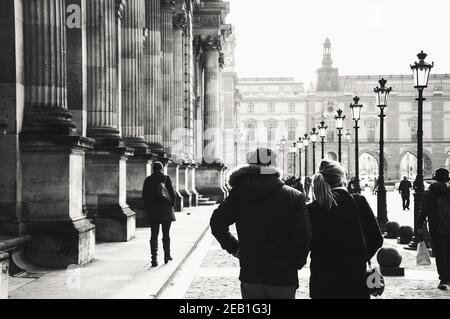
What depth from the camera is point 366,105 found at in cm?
12850

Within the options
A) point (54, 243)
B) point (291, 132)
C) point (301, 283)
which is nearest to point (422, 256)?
point (301, 283)

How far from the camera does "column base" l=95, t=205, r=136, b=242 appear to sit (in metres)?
14.9

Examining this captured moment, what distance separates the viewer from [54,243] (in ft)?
34.3

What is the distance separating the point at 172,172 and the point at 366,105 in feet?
349

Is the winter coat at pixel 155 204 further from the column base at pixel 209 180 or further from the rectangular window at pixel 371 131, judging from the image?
the rectangular window at pixel 371 131

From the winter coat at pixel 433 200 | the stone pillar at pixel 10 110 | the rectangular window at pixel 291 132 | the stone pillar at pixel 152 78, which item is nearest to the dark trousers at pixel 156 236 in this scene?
the stone pillar at pixel 10 110

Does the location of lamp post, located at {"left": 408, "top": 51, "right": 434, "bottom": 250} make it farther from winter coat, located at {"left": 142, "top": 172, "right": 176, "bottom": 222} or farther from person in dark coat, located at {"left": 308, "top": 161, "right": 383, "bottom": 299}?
person in dark coat, located at {"left": 308, "top": 161, "right": 383, "bottom": 299}

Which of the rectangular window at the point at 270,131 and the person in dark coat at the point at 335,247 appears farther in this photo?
the rectangular window at the point at 270,131

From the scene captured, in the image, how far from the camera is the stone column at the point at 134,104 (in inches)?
730

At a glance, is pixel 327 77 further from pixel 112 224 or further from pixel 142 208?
pixel 112 224

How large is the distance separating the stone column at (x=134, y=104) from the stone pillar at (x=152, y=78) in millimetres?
2424

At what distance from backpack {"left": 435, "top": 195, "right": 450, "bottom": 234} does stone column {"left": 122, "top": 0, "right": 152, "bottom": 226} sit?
10.1 metres

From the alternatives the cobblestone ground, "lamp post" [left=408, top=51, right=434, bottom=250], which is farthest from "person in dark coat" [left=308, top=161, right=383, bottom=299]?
"lamp post" [left=408, top=51, right=434, bottom=250]
